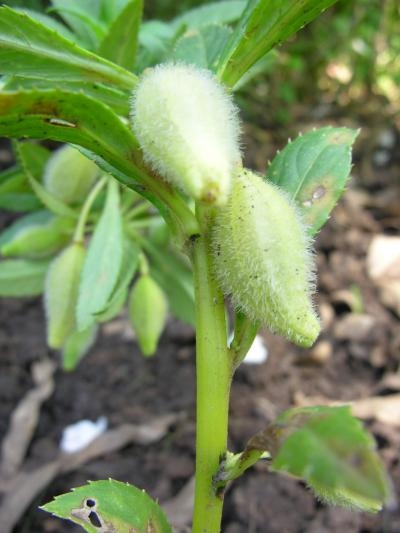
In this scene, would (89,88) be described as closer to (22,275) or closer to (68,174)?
(68,174)

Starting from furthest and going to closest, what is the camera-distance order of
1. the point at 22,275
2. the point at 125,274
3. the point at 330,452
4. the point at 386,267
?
the point at 386,267, the point at 22,275, the point at 125,274, the point at 330,452

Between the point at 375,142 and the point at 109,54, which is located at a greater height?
the point at 109,54

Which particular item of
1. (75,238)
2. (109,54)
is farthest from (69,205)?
(109,54)

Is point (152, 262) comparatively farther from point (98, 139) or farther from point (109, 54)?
point (98, 139)

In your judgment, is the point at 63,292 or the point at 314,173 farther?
the point at 63,292

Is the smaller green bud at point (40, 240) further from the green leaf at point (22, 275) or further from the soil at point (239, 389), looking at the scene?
the soil at point (239, 389)

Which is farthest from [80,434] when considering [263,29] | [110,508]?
[263,29]

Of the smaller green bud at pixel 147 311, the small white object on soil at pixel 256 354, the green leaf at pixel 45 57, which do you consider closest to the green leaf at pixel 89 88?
the green leaf at pixel 45 57
